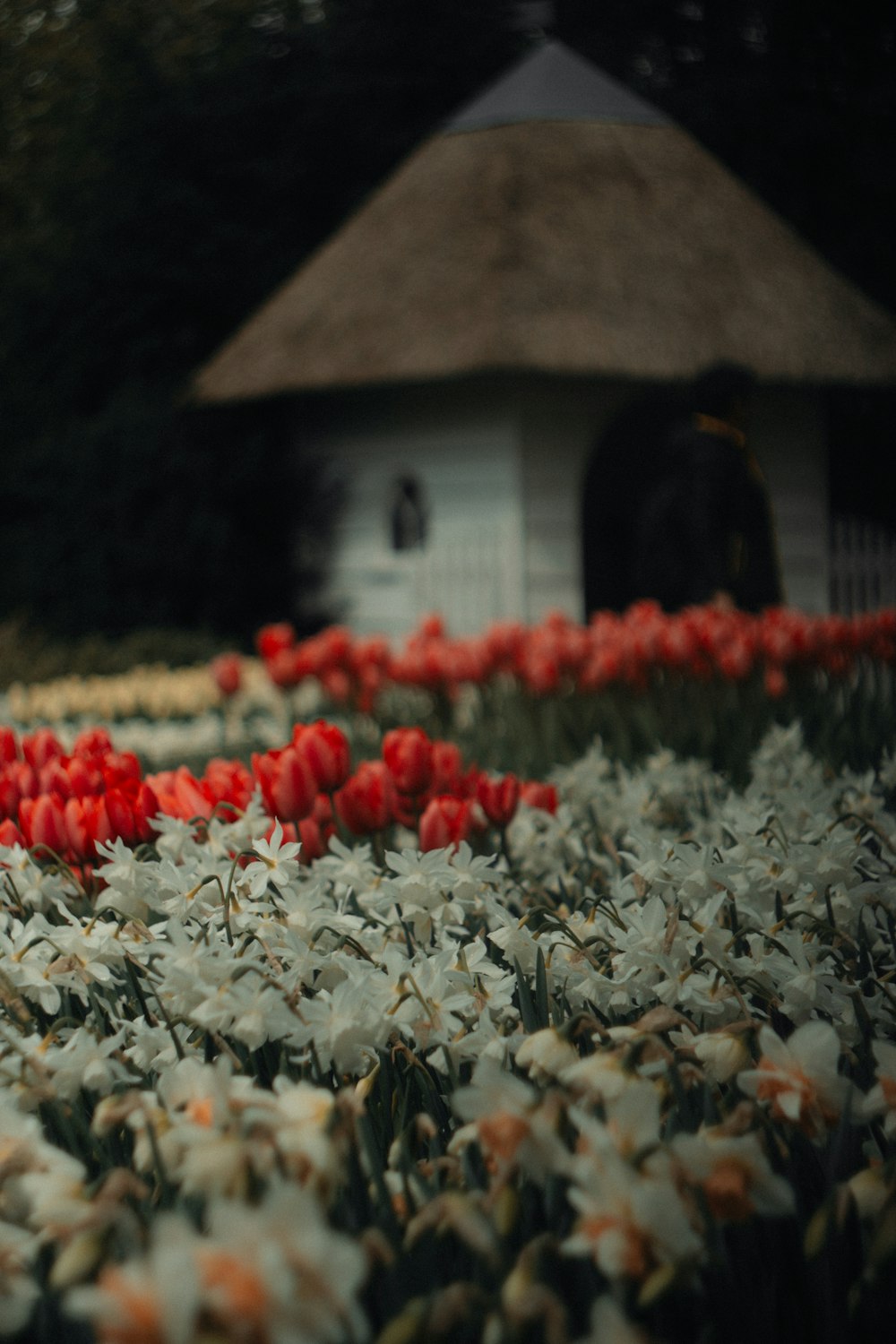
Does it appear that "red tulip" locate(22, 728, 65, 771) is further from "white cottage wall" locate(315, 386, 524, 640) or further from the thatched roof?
"white cottage wall" locate(315, 386, 524, 640)

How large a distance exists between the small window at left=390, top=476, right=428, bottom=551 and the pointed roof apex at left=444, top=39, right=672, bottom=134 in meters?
3.88

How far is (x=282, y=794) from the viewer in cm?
217

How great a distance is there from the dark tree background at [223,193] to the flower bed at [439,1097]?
9.63m

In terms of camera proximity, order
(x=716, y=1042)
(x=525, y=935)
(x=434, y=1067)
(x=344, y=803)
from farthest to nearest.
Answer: (x=344, y=803)
(x=525, y=935)
(x=434, y=1067)
(x=716, y=1042)

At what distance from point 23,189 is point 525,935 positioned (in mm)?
15213

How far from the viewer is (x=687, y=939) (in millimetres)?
1504

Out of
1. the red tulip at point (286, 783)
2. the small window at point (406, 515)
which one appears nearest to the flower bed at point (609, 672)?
the red tulip at point (286, 783)

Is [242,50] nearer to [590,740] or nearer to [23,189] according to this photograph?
[23,189]

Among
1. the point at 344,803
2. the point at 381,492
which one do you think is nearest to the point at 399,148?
the point at 381,492

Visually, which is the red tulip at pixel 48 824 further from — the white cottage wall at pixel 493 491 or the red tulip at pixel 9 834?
the white cottage wall at pixel 493 491

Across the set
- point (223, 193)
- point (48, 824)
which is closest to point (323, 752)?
point (48, 824)

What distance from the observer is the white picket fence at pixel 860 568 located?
12.8m

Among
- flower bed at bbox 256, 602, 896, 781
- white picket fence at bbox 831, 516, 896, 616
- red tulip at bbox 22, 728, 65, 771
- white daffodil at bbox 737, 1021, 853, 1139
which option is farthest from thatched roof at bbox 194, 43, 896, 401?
white daffodil at bbox 737, 1021, 853, 1139

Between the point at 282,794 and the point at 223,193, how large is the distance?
1416 cm
